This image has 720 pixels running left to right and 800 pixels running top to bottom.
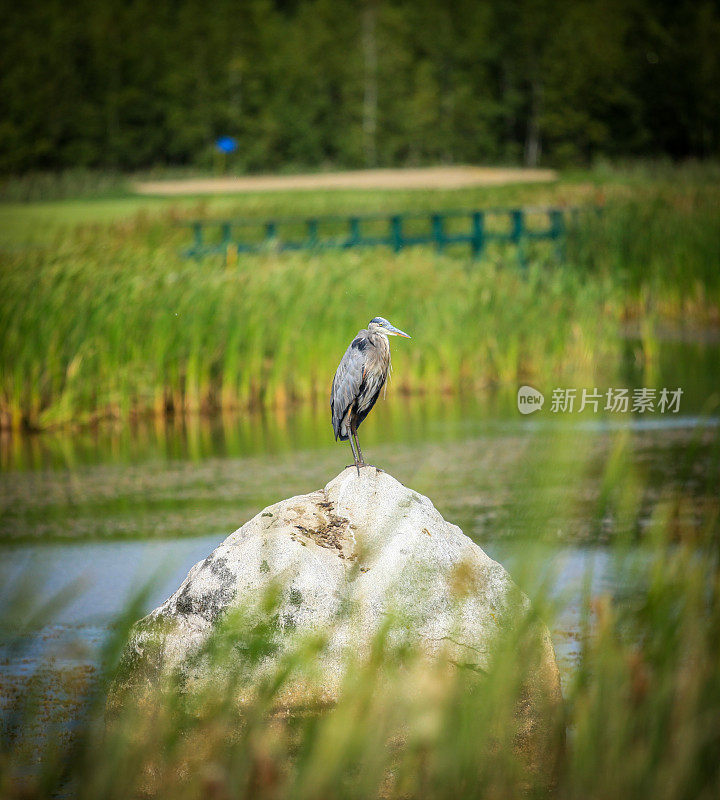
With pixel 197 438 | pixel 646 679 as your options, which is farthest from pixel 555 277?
pixel 646 679

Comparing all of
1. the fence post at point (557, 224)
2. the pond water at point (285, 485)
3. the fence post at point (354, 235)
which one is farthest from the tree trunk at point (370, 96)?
the pond water at point (285, 485)

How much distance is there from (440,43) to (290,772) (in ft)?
140

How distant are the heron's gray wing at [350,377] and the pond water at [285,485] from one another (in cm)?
57

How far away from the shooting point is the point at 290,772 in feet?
9.23

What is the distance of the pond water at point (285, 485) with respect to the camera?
9.23 feet

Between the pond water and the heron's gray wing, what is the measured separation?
57cm

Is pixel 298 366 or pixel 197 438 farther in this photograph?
pixel 298 366

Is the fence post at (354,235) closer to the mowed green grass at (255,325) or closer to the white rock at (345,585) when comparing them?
the mowed green grass at (255,325)

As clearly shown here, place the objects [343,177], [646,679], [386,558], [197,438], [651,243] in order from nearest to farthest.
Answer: [646,679]
[386,558]
[197,438]
[651,243]
[343,177]

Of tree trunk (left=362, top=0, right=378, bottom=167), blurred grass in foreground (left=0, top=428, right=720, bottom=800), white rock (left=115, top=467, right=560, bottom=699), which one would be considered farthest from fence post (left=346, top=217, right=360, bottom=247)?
tree trunk (left=362, top=0, right=378, bottom=167)

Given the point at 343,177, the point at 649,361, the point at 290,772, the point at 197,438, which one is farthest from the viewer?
the point at 343,177

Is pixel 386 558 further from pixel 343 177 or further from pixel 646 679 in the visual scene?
pixel 343 177

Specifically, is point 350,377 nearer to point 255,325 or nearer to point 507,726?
point 507,726

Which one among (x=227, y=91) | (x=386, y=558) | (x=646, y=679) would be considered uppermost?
(x=227, y=91)
